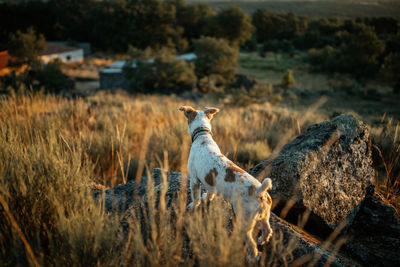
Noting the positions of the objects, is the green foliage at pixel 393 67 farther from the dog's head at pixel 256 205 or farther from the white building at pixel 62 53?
the white building at pixel 62 53

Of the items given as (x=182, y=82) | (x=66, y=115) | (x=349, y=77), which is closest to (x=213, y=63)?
(x=182, y=82)

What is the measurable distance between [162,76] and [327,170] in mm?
21029

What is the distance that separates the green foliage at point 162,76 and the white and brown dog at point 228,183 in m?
20.7

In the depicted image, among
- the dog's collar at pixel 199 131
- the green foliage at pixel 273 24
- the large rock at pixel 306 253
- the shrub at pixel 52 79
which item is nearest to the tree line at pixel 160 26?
the green foliage at pixel 273 24

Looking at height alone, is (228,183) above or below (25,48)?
below

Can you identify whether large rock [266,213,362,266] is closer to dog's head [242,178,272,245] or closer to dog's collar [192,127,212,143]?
dog's head [242,178,272,245]

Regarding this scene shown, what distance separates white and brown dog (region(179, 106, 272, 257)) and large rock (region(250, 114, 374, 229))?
0.80m

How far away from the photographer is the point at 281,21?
60344 mm

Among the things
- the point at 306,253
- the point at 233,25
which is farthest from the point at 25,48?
the point at 233,25

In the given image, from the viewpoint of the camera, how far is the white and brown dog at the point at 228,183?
1708 mm

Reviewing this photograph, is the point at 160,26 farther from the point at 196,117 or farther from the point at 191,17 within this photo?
the point at 196,117

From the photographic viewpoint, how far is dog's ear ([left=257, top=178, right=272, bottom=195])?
165cm

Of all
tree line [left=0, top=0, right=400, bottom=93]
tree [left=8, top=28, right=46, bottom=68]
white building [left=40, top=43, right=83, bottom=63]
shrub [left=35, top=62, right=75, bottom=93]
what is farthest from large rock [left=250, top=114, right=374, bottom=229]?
white building [left=40, top=43, right=83, bottom=63]

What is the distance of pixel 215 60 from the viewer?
86.6 ft
